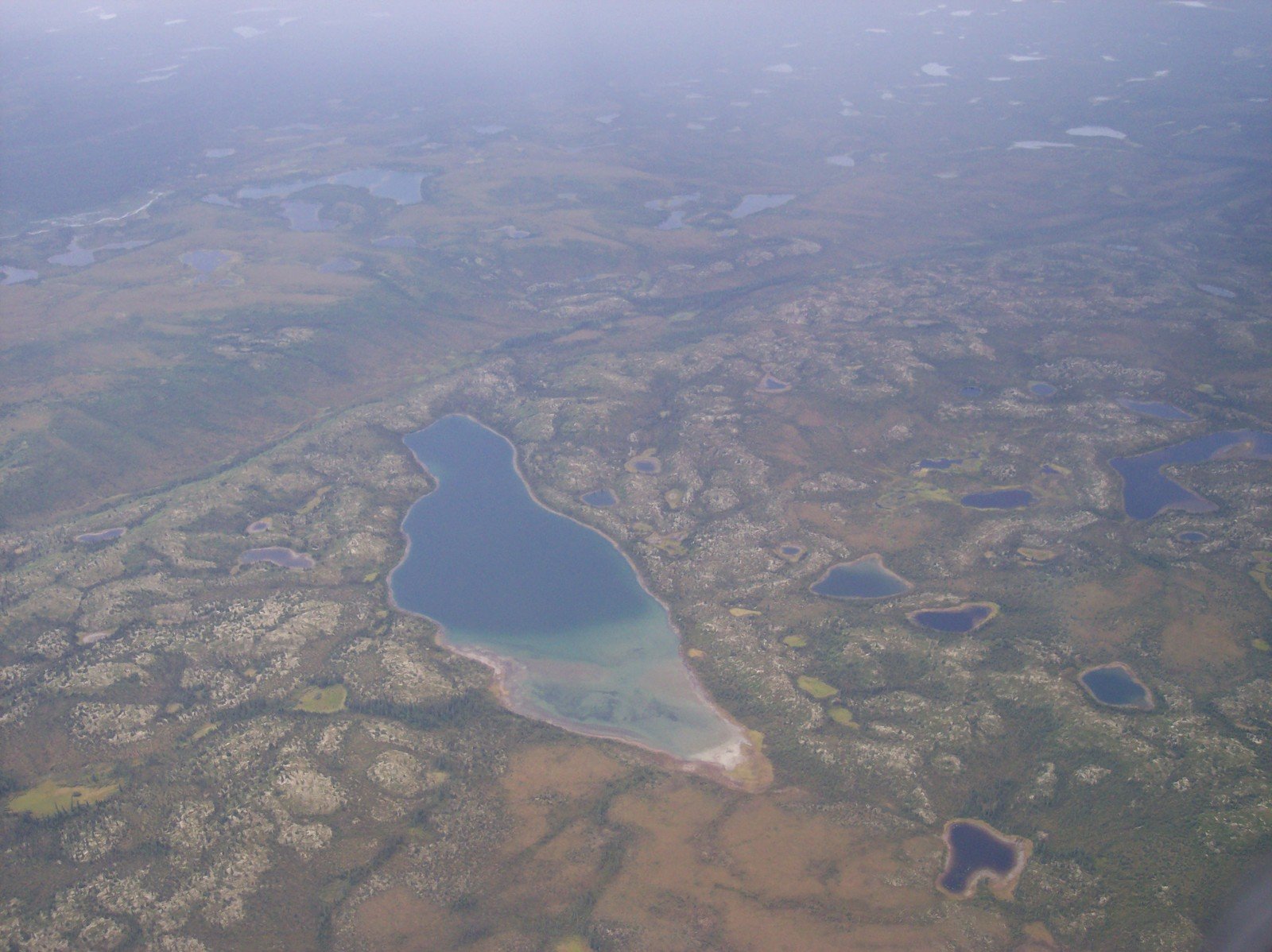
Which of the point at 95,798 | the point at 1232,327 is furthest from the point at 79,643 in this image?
the point at 1232,327

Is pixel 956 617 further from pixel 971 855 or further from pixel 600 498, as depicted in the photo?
pixel 600 498

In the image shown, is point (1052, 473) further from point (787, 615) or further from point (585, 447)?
point (585, 447)

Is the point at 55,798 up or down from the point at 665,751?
up

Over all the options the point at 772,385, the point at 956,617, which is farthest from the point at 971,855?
the point at 772,385

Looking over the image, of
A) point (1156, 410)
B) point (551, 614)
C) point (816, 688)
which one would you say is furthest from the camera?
point (1156, 410)

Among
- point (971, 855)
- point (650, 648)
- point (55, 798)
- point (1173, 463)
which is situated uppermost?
point (55, 798)

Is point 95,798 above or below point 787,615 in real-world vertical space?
above
